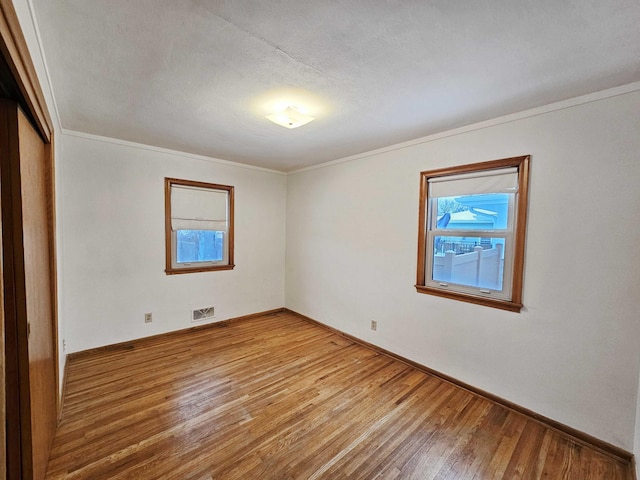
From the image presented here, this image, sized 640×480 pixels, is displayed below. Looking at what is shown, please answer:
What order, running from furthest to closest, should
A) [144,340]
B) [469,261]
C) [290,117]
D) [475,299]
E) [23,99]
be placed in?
[144,340]
[469,261]
[475,299]
[290,117]
[23,99]

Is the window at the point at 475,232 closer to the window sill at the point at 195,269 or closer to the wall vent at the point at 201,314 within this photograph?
the window sill at the point at 195,269

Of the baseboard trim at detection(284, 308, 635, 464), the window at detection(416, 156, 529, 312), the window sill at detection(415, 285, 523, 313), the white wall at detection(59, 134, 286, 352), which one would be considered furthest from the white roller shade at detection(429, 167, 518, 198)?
the white wall at detection(59, 134, 286, 352)

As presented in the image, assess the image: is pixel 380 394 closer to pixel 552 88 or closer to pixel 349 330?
pixel 349 330

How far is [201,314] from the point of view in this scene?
392cm

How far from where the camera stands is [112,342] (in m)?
3.24

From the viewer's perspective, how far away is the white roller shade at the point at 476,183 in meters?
2.34

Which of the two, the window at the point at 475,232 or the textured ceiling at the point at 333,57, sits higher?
the textured ceiling at the point at 333,57

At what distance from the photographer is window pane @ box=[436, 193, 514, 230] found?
2.42 metres

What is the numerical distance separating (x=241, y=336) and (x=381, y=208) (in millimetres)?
2478

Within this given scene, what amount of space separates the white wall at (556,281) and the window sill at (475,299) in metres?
0.06

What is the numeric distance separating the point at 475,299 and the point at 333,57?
7.49 ft

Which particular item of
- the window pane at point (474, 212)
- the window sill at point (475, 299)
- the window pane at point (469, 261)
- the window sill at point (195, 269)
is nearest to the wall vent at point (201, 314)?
the window sill at point (195, 269)

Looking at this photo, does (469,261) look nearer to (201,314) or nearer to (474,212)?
(474,212)

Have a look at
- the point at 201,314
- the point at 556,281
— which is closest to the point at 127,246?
the point at 201,314
